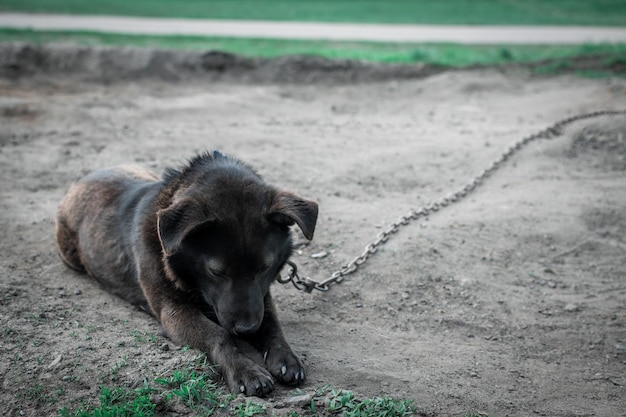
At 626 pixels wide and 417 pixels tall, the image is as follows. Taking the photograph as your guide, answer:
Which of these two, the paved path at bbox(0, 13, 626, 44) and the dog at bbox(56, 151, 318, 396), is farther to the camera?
the paved path at bbox(0, 13, 626, 44)

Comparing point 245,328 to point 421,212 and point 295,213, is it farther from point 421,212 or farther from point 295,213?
point 421,212

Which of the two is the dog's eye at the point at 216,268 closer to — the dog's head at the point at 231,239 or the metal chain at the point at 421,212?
the dog's head at the point at 231,239

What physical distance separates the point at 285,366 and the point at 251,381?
0.31 meters

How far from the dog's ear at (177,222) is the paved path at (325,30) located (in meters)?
15.8

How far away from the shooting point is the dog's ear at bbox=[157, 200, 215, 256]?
13.1 ft

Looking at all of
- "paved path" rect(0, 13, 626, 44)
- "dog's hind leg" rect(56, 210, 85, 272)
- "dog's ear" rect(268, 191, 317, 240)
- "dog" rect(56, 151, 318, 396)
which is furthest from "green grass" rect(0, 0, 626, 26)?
"dog's ear" rect(268, 191, 317, 240)

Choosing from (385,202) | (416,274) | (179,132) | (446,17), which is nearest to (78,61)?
(179,132)

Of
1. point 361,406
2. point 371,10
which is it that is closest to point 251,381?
point 361,406

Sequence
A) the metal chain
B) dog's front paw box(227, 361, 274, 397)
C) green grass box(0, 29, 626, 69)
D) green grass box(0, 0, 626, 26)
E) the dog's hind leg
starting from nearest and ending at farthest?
dog's front paw box(227, 361, 274, 397) → the metal chain → the dog's hind leg → green grass box(0, 29, 626, 69) → green grass box(0, 0, 626, 26)

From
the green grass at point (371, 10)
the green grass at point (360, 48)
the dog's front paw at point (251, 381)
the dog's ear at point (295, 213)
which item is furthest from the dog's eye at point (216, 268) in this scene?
the green grass at point (371, 10)

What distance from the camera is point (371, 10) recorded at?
27.4 metres

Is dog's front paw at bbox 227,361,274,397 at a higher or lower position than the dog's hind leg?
higher

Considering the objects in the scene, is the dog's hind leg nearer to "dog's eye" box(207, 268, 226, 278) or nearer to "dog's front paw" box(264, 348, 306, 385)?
"dog's eye" box(207, 268, 226, 278)

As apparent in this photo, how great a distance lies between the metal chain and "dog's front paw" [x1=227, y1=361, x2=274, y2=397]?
1.08m
